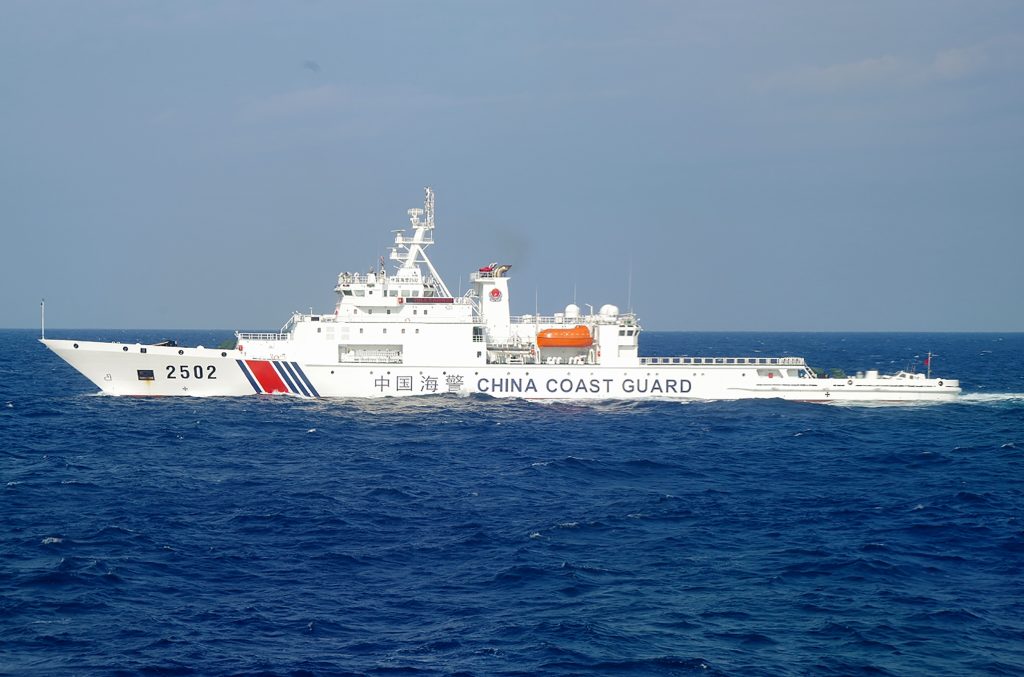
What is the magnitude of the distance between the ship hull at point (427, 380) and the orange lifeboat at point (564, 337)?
1361 mm

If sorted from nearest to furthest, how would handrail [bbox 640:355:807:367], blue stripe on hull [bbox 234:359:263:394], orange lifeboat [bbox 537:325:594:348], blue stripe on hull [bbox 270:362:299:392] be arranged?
blue stripe on hull [bbox 234:359:263:394]
blue stripe on hull [bbox 270:362:299:392]
orange lifeboat [bbox 537:325:594:348]
handrail [bbox 640:355:807:367]

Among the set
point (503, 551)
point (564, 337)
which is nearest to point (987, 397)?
point (564, 337)

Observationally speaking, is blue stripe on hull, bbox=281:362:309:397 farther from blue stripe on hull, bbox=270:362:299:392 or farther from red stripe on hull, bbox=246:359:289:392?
red stripe on hull, bbox=246:359:289:392

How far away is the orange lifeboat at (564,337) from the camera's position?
46.5 metres

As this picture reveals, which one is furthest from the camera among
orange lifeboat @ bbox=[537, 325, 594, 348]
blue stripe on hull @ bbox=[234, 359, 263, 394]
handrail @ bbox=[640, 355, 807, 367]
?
handrail @ bbox=[640, 355, 807, 367]

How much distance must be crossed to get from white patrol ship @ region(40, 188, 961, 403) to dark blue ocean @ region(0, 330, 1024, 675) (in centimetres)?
671

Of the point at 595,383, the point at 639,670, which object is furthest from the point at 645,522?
the point at 595,383

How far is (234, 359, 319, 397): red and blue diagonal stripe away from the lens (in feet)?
144

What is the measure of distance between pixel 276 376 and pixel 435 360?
25.4 feet

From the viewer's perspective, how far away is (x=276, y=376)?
145ft

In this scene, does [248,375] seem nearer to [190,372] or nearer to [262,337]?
[262,337]

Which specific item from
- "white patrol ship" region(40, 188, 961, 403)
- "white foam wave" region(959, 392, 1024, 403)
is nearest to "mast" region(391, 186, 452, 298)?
"white patrol ship" region(40, 188, 961, 403)

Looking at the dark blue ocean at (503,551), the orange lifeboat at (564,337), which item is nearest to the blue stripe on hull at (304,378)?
the dark blue ocean at (503,551)

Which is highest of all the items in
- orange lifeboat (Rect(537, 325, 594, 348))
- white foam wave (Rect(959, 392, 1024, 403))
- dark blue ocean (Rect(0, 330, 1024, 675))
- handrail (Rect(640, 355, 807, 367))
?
orange lifeboat (Rect(537, 325, 594, 348))
